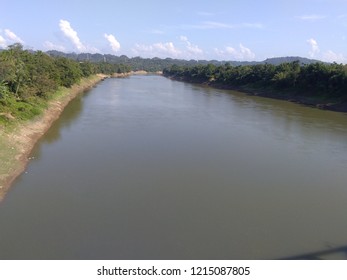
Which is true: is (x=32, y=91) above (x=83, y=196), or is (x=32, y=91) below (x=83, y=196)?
above

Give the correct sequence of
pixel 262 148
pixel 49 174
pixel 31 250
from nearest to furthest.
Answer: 1. pixel 31 250
2. pixel 49 174
3. pixel 262 148

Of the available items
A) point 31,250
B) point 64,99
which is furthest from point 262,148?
point 64,99

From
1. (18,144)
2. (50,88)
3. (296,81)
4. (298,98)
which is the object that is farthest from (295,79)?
(18,144)

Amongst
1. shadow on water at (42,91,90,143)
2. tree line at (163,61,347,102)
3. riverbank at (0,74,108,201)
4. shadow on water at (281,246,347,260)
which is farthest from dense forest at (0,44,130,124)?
tree line at (163,61,347,102)

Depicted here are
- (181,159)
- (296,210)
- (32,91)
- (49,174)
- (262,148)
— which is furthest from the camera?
(32,91)

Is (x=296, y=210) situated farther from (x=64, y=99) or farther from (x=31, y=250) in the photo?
(x=64, y=99)

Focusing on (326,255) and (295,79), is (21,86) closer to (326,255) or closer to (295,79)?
(326,255)

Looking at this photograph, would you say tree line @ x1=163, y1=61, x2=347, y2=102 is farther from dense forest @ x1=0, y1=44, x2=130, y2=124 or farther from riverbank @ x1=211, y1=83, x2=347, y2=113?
dense forest @ x1=0, y1=44, x2=130, y2=124
